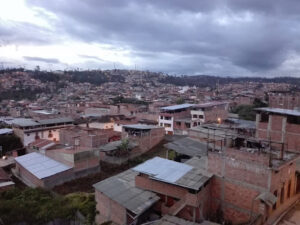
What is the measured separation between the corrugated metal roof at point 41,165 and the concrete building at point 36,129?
9.37 metres

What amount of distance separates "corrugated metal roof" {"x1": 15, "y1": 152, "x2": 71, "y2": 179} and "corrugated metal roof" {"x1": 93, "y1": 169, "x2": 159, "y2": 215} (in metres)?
9.60

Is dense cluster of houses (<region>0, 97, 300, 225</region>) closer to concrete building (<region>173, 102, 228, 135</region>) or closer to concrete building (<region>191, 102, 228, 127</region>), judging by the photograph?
concrete building (<region>173, 102, 228, 135</region>)

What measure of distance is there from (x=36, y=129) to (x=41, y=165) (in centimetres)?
1303

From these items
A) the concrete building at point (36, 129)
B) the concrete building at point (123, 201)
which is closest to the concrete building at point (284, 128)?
the concrete building at point (123, 201)

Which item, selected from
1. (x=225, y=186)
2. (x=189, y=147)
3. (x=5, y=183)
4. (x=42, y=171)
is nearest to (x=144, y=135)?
(x=189, y=147)

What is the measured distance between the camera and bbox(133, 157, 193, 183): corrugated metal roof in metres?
11.5

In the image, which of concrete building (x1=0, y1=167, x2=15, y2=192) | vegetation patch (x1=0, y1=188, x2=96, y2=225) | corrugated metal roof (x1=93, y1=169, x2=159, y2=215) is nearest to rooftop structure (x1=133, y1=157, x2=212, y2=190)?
corrugated metal roof (x1=93, y1=169, x2=159, y2=215)

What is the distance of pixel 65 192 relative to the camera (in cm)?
1961

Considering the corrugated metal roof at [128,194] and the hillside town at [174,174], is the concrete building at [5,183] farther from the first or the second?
the corrugated metal roof at [128,194]

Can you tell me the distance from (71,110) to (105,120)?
733 inches

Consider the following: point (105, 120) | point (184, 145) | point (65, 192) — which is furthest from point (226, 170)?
point (105, 120)

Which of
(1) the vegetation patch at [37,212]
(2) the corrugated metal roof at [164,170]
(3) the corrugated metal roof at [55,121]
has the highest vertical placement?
(2) the corrugated metal roof at [164,170]

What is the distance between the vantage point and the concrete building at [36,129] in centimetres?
3262

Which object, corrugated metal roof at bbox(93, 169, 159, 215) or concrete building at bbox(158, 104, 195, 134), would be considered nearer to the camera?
corrugated metal roof at bbox(93, 169, 159, 215)
